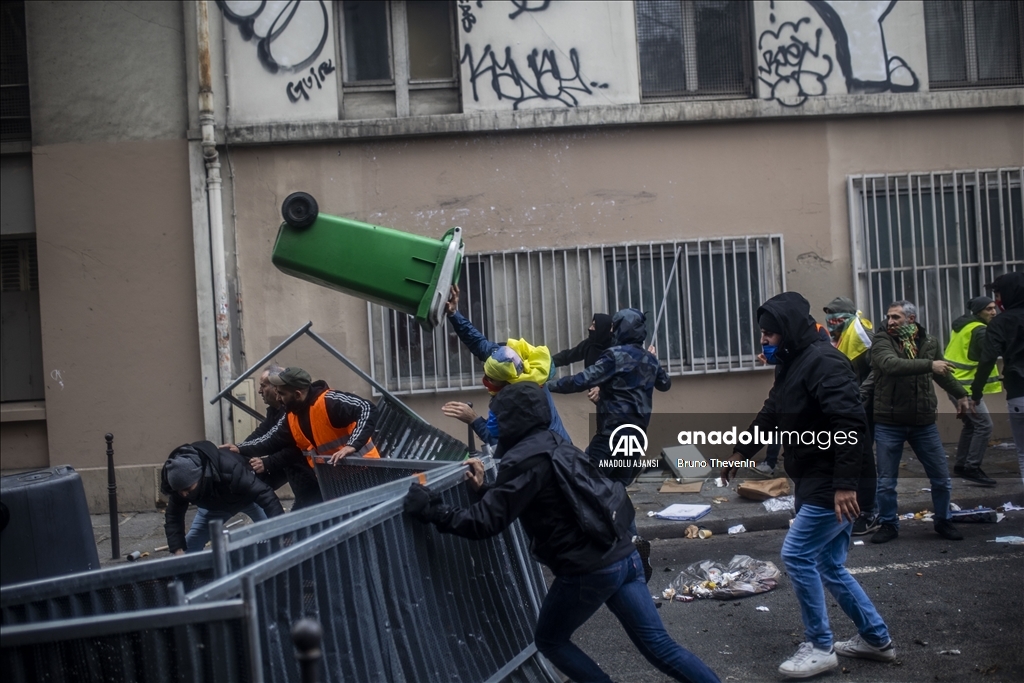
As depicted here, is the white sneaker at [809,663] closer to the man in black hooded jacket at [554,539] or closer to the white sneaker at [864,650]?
the white sneaker at [864,650]

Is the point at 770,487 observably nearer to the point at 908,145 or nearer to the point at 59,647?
the point at 908,145

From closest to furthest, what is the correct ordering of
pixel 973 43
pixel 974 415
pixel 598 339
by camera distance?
pixel 974 415, pixel 598 339, pixel 973 43

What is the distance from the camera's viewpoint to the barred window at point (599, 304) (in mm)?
9547

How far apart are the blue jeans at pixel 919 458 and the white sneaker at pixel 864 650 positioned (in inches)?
83.0

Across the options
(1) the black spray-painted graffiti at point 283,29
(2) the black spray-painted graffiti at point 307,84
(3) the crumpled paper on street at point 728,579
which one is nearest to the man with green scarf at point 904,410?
(3) the crumpled paper on street at point 728,579

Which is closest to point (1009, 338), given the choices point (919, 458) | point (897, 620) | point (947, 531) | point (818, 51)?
point (919, 458)

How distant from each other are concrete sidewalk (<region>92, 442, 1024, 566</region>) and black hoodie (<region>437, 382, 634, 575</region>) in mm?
3898

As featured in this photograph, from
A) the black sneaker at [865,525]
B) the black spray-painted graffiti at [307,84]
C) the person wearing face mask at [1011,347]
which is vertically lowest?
the black sneaker at [865,525]

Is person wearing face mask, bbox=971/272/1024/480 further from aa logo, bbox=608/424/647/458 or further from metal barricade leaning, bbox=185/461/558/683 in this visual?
metal barricade leaning, bbox=185/461/558/683

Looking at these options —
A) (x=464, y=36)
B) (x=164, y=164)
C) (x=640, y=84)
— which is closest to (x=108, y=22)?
(x=164, y=164)

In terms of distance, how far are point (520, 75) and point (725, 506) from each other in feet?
15.7

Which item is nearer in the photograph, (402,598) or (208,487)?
(402,598)

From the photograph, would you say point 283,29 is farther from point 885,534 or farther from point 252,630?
point 252,630

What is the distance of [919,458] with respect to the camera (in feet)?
21.6
